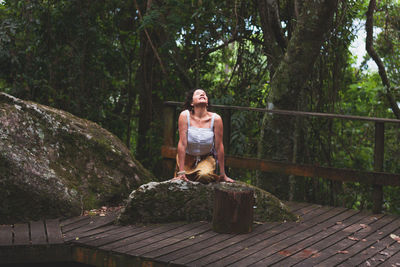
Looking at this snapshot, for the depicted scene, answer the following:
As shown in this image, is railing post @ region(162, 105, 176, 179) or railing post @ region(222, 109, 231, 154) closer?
railing post @ region(222, 109, 231, 154)

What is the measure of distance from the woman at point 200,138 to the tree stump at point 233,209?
0.45 m

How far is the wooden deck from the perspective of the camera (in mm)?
3822

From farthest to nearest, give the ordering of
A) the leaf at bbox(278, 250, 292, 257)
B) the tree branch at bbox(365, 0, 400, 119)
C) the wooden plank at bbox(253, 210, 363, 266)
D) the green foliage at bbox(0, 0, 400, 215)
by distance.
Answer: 1. the green foliage at bbox(0, 0, 400, 215)
2. the tree branch at bbox(365, 0, 400, 119)
3. the leaf at bbox(278, 250, 292, 257)
4. the wooden plank at bbox(253, 210, 363, 266)

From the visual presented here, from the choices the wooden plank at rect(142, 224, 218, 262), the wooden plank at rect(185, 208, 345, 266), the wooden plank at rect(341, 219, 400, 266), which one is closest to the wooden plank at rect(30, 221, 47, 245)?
the wooden plank at rect(142, 224, 218, 262)

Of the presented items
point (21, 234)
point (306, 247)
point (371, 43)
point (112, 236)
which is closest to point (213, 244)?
point (306, 247)

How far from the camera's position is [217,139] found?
196 inches

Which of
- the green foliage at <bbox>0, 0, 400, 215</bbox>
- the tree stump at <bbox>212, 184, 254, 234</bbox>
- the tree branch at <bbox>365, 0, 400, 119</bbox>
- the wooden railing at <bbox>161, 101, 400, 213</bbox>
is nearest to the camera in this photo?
the tree stump at <bbox>212, 184, 254, 234</bbox>

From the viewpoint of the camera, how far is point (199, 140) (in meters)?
4.95

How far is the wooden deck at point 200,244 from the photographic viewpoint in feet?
12.5

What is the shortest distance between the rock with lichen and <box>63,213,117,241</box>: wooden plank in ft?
0.47

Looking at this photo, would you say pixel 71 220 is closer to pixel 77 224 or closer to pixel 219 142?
pixel 77 224

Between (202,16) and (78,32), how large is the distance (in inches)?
81.8

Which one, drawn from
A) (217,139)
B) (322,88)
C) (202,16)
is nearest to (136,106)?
(202,16)

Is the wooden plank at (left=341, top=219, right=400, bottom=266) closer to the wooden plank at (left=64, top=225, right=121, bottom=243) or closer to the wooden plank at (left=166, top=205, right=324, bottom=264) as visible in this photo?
the wooden plank at (left=166, top=205, right=324, bottom=264)
